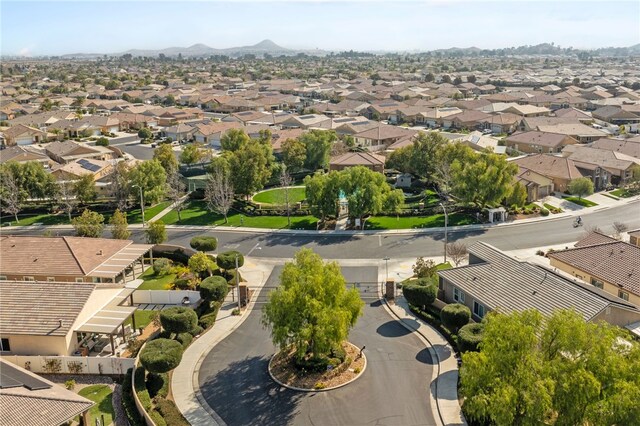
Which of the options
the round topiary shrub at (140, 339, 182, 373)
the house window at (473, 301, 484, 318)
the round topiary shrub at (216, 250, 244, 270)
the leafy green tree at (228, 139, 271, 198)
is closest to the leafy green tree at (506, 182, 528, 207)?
the house window at (473, 301, 484, 318)

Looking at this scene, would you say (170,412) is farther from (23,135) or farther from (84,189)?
(23,135)

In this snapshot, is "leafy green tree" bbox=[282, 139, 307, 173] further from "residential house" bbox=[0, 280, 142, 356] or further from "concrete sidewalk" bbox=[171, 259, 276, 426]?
"residential house" bbox=[0, 280, 142, 356]

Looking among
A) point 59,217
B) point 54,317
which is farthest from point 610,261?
point 59,217

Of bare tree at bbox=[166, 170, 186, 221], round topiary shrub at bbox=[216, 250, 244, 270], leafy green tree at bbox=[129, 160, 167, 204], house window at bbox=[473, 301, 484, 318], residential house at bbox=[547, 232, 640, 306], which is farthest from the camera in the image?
bare tree at bbox=[166, 170, 186, 221]

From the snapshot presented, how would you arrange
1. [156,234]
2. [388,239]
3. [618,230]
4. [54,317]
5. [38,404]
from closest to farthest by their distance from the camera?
[38,404] < [54,317] < [156,234] < [618,230] < [388,239]

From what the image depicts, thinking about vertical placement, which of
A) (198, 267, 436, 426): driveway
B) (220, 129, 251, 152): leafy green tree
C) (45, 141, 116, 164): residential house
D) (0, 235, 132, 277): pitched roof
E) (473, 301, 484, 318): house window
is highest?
(220, 129, 251, 152): leafy green tree

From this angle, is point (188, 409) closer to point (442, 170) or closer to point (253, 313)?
point (253, 313)
